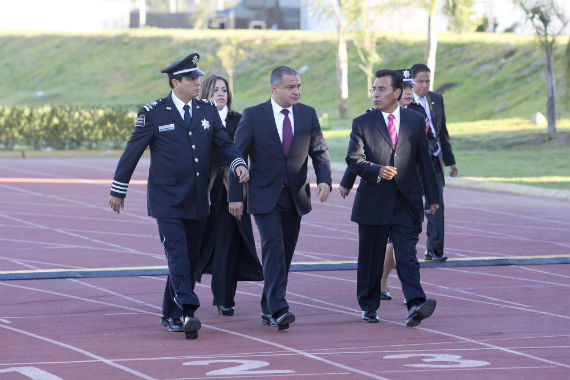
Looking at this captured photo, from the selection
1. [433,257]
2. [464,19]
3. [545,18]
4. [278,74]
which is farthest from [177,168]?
[464,19]

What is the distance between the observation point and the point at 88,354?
23.7ft

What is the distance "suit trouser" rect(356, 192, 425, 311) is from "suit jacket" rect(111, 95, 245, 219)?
1.26 metres

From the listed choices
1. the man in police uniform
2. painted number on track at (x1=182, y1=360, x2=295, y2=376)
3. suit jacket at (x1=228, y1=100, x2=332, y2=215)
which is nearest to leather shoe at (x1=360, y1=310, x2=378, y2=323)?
suit jacket at (x1=228, y1=100, x2=332, y2=215)

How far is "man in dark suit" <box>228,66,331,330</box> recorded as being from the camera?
27.5ft

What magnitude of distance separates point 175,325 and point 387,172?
1.90 metres

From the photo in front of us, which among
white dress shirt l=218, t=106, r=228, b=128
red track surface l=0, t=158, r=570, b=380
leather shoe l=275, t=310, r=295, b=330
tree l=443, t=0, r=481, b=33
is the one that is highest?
tree l=443, t=0, r=481, b=33

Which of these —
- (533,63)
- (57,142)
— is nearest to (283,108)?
(57,142)

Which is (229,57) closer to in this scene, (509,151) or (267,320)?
(509,151)

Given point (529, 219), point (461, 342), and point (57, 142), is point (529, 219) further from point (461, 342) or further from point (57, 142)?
point (57, 142)

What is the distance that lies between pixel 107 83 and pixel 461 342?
74320 millimetres

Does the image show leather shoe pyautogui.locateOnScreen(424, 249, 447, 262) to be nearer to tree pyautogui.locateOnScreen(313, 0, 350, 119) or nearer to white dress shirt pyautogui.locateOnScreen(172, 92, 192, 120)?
white dress shirt pyautogui.locateOnScreen(172, 92, 192, 120)

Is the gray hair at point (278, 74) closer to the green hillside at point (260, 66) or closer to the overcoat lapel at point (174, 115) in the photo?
the overcoat lapel at point (174, 115)

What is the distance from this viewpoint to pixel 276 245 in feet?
27.5

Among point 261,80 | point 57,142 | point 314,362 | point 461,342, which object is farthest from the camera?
point 261,80
